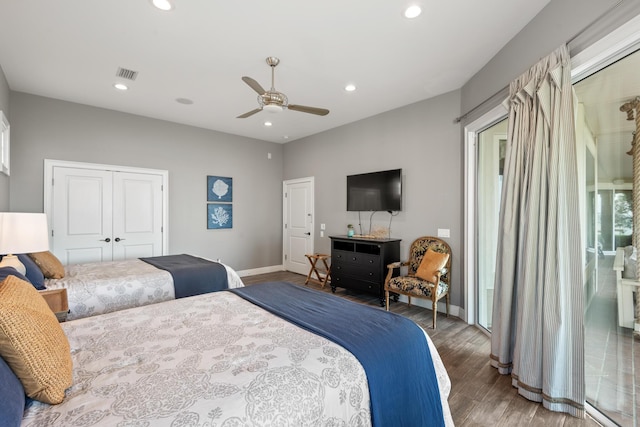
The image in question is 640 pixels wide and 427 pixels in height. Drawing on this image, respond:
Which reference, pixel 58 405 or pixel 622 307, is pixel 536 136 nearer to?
pixel 622 307

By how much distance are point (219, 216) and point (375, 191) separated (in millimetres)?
3036

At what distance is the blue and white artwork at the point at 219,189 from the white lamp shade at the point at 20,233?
10.5 ft

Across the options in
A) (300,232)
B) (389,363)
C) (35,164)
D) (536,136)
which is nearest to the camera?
(389,363)

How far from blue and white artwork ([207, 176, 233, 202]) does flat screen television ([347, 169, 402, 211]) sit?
2.40m

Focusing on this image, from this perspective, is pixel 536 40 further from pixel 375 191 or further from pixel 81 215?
pixel 81 215

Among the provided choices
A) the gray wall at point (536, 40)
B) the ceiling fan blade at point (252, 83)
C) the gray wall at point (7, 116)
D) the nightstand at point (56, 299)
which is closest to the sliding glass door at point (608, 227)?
the gray wall at point (536, 40)

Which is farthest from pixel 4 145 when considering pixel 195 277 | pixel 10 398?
pixel 10 398

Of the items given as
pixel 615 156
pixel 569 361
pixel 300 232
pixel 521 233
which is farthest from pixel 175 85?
pixel 569 361

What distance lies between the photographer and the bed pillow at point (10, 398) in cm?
77

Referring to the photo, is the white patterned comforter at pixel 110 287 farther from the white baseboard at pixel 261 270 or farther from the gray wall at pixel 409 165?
the gray wall at pixel 409 165

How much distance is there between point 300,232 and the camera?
6.21 metres

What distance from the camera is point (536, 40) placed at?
2.34 metres

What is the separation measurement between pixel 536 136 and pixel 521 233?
Answer: 742 millimetres

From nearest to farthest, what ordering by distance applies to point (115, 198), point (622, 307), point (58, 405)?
point (58, 405)
point (622, 307)
point (115, 198)
